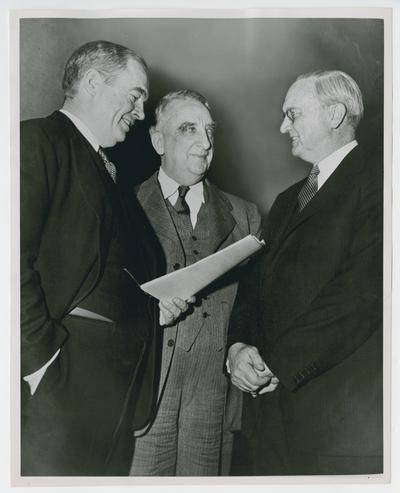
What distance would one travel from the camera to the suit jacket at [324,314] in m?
2.45

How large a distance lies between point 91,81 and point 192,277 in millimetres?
906

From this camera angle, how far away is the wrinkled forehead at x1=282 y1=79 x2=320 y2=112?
8.20 feet

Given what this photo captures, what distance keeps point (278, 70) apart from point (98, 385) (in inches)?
59.2

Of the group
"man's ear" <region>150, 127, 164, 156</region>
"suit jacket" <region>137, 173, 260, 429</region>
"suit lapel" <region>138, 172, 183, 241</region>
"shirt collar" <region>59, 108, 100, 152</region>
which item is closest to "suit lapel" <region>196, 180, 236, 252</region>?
"suit jacket" <region>137, 173, 260, 429</region>

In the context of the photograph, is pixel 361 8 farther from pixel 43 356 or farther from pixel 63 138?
pixel 43 356

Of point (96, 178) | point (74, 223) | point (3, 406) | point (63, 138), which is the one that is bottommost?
point (3, 406)

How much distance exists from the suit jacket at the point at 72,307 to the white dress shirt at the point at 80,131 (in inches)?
0.7

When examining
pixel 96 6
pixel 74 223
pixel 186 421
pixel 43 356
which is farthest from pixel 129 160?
pixel 186 421

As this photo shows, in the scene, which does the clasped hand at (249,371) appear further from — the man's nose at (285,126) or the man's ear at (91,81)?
the man's ear at (91,81)

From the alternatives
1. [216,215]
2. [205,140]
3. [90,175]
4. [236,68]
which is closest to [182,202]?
[216,215]

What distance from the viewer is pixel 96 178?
2.40 m

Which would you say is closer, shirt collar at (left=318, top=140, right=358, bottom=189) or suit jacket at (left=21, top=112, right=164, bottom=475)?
suit jacket at (left=21, top=112, right=164, bottom=475)

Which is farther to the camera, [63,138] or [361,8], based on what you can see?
[361,8]

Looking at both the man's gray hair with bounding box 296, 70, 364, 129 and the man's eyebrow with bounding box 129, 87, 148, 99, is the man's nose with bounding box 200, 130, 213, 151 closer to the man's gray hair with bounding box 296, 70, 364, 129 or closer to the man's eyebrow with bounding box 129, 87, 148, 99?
the man's eyebrow with bounding box 129, 87, 148, 99
